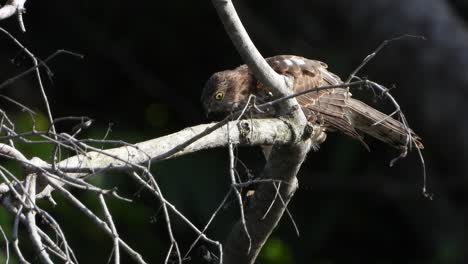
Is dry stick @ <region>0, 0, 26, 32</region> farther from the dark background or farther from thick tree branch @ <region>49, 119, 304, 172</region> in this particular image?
the dark background

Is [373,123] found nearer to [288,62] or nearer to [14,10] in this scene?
[288,62]

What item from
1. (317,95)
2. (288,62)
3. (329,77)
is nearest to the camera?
(317,95)

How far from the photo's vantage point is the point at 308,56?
978cm

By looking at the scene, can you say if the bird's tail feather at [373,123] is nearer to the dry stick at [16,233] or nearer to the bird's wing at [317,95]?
the bird's wing at [317,95]

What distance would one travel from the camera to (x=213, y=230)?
29.3 ft

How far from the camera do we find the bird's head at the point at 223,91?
6.53 metres

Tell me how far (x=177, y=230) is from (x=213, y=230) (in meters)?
0.42

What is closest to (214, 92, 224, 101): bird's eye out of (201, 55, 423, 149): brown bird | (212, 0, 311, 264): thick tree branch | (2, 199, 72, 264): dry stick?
(201, 55, 423, 149): brown bird

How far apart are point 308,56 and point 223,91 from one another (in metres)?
3.35

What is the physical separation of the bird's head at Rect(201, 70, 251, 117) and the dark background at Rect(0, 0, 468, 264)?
75.2 inches

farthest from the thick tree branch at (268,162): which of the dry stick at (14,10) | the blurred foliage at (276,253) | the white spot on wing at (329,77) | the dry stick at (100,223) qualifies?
the blurred foliage at (276,253)

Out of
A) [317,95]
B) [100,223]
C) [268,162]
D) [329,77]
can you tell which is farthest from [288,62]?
[100,223]

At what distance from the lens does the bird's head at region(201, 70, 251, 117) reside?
6531 millimetres

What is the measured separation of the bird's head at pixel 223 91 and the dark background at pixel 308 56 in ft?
6.27
